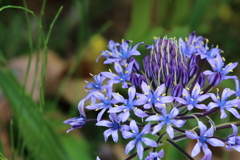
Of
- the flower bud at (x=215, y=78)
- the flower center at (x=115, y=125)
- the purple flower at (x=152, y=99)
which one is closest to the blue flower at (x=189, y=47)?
the flower bud at (x=215, y=78)

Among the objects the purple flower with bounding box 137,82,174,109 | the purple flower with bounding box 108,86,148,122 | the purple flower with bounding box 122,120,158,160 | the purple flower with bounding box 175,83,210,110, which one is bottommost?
the purple flower with bounding box 122,120,158,160

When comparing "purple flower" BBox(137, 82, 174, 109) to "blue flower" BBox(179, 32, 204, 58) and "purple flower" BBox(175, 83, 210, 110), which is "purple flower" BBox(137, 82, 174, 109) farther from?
"blue flower" BBox(179, 32, 204, 58)

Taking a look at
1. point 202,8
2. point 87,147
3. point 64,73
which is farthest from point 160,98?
point 64,73

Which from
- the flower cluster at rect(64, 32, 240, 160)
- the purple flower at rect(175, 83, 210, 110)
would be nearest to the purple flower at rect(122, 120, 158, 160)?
the flower cluster at rect(64, 32, 240, 160)

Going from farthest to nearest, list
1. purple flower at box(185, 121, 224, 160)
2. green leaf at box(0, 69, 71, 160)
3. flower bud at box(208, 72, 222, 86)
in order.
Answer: green leaf at box(0, 69, 71, 160)
flower bud at box(208, 72, 222, 86)
purple flower at box(185, 121, 224, 160)

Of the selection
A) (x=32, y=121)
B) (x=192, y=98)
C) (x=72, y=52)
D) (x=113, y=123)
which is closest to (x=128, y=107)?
(x=113, y=123)

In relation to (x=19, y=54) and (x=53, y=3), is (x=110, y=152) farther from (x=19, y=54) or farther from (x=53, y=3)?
(x=53, y=3)

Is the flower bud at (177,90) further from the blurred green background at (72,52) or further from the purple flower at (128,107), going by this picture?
the blurred green background at (72,52)
